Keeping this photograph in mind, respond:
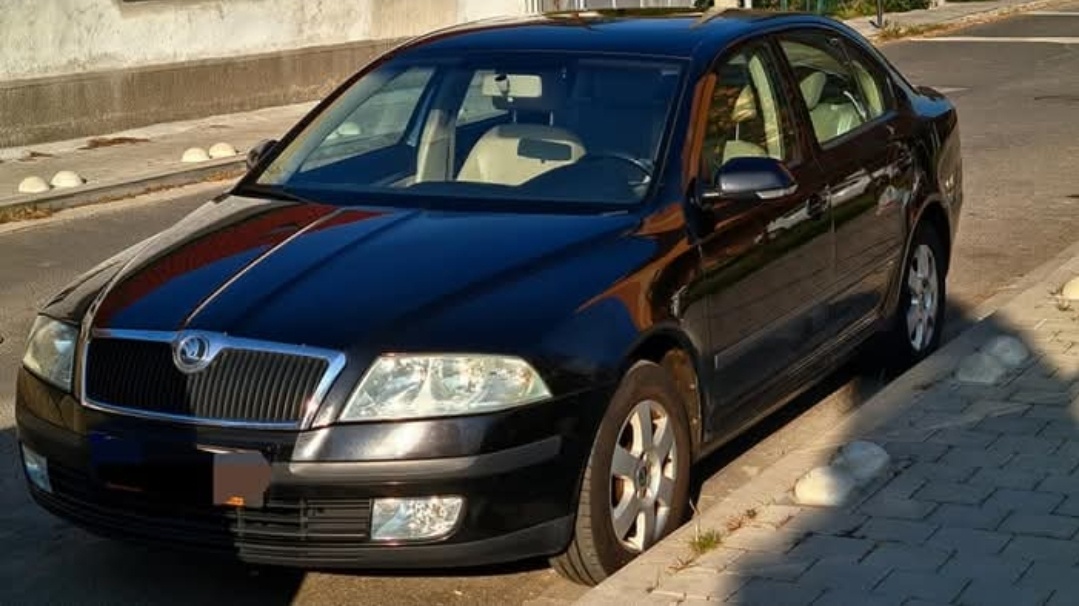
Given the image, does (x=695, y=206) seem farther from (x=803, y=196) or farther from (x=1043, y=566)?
(x=1043, y=566)

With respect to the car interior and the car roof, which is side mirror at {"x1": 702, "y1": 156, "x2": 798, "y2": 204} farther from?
the car roof

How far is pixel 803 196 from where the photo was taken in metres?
6.41

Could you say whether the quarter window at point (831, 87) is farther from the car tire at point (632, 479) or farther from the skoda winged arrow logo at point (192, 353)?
the skoda winged arrow logo at point (192, 353)

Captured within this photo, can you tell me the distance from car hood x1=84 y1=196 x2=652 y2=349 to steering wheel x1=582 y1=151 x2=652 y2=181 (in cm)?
29

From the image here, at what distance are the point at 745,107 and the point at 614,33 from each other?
548 millimetres

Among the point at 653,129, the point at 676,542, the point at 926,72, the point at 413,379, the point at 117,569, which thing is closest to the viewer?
the point at 413,379

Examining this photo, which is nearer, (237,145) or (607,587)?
(607,587)

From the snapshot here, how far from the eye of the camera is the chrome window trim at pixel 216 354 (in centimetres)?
474

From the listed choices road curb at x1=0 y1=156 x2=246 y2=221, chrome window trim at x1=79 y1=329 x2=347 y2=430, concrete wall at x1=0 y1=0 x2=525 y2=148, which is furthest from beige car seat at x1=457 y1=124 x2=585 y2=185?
concrete wall at x1=0 y1=0 x2=525 y2=148

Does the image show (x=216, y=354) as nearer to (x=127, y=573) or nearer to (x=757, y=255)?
(x=127, y=573)

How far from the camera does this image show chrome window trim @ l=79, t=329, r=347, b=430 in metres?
4.74

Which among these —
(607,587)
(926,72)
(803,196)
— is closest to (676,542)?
(607,587)

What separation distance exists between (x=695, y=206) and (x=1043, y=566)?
5.40 ft

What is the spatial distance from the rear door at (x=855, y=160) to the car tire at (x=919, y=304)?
23 centimetres
